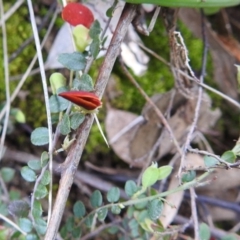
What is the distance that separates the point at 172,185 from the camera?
1361 millimetres

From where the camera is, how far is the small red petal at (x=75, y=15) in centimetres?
105

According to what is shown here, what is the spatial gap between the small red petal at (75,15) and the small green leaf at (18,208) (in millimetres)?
423

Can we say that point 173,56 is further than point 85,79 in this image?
Yes

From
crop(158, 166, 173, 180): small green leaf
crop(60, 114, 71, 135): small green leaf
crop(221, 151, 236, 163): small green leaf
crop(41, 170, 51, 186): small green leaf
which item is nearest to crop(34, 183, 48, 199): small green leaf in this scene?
crop(41, 170, 51, 186): small green leaf

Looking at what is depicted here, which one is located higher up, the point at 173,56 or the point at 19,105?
the point at 173,56

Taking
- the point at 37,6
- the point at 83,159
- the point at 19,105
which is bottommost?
the point at 83,159

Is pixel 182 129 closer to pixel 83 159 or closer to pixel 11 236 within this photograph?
pixel 83 159

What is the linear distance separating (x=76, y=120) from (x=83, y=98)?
0.08 m

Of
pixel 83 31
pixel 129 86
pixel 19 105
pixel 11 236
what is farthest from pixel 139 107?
pixel 11 236

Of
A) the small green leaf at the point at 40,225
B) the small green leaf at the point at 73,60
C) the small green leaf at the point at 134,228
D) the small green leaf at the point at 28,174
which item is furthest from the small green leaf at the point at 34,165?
the small green leaf at the point at 134,228

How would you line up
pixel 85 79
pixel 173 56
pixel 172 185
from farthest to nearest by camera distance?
pixel 172 185 → pixel 173 56 → pixel 85 79

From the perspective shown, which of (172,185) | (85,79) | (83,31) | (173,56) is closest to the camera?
(85,79)

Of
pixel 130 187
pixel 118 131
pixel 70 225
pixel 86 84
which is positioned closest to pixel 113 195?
pixel 130 187

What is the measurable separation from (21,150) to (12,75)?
0.23 meters
